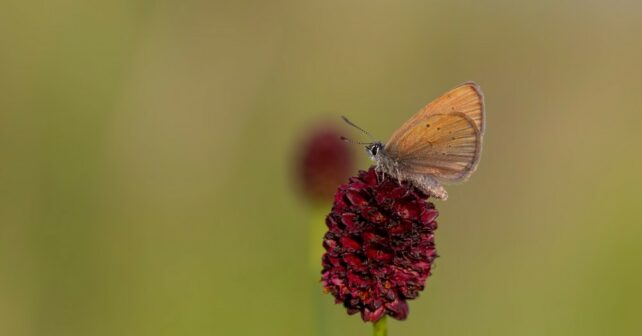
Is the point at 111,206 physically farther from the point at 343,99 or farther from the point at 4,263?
the point at 343,99

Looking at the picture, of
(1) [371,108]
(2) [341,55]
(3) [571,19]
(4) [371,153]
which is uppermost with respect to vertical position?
(3) [571,19]

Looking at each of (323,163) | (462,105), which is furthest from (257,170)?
(462,105)

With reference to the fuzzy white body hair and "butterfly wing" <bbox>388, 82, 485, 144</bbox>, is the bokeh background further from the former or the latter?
"butterfly wing" <bbox>388, 82, 485, 144</bbox>

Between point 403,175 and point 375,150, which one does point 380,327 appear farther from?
point 375,150

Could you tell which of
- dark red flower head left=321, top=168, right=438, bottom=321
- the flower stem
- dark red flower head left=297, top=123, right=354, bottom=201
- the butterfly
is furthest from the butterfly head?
dark red flower head left=297, top=123, right=354, bottom=201

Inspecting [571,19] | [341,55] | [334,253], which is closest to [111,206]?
[341,55]

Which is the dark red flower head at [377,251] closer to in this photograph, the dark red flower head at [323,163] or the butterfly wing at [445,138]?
the butterfly wing at [445,138]
